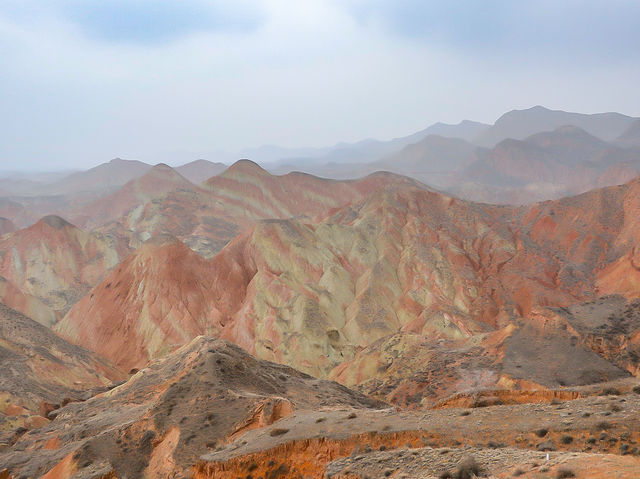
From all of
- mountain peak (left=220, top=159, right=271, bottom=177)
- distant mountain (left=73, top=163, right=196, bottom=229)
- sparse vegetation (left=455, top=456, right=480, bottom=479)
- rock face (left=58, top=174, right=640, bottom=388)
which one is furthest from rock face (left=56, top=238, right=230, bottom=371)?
distant mountain (left=73, top=163, right=196, bottom=229)

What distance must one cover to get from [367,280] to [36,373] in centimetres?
4386

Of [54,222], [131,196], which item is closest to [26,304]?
[54,222]

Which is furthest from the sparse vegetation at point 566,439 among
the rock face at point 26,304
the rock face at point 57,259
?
the rock face at point 57,259

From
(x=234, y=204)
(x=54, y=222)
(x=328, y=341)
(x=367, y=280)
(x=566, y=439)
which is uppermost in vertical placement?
(x=234, y=204)

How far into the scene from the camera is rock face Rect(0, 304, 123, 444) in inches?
1368

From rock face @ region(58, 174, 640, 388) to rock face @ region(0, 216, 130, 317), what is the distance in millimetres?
20316

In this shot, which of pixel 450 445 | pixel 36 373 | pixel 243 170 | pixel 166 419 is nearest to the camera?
pixel 450 445

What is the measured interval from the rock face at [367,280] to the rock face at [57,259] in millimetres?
20316

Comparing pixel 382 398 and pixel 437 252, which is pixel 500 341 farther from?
pixel 437 252

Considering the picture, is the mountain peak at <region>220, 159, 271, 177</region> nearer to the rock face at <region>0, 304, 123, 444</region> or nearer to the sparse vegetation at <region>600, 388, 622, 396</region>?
the rock face at <region>0, 304, 123, 444</region>

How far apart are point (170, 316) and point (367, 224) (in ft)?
123

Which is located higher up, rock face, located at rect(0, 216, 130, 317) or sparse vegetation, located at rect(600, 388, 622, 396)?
sparse vegetation, located at rect(600, 388, 622, 396)

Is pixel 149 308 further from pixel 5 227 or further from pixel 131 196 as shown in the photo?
pixel 131 196

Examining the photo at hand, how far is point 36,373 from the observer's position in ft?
139
